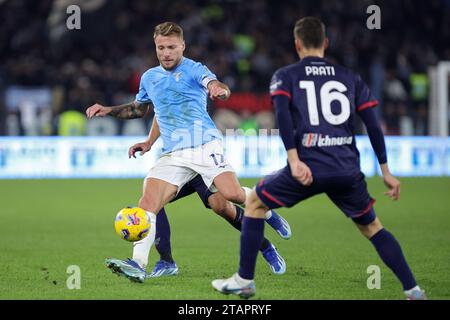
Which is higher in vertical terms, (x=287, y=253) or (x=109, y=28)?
(x=109, y=28)

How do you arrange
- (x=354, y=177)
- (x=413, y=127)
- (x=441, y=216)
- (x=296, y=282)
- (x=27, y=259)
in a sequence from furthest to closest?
1. (x=413, y=127)
2. (x=441, y=216)
3. (x=27, y=259)
4. (x=296, y=282)
5. (x=354, y=177)

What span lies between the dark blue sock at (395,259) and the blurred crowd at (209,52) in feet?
48.1

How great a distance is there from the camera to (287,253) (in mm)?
9453

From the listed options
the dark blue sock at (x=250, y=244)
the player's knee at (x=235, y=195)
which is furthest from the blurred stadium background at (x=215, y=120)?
the player's knee at (x=235, y=195)

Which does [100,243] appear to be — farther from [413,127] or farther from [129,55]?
[129,55]

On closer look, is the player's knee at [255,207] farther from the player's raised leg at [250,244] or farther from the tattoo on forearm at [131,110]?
the tattoo on forearm at [131,110]

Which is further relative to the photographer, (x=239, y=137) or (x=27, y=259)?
(x=239, y=137)

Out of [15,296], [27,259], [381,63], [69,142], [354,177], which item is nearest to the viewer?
[354,177]

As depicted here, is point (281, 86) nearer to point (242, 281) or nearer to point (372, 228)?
point (372, 228)

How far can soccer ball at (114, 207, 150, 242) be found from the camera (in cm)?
742

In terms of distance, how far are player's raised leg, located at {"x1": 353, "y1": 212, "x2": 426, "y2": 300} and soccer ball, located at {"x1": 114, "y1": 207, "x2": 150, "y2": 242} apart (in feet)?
6.24

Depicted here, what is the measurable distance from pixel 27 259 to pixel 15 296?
2.18 metres

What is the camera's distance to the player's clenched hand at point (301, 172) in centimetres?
607

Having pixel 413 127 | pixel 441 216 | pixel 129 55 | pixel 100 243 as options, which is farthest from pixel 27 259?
pixel 129 55
